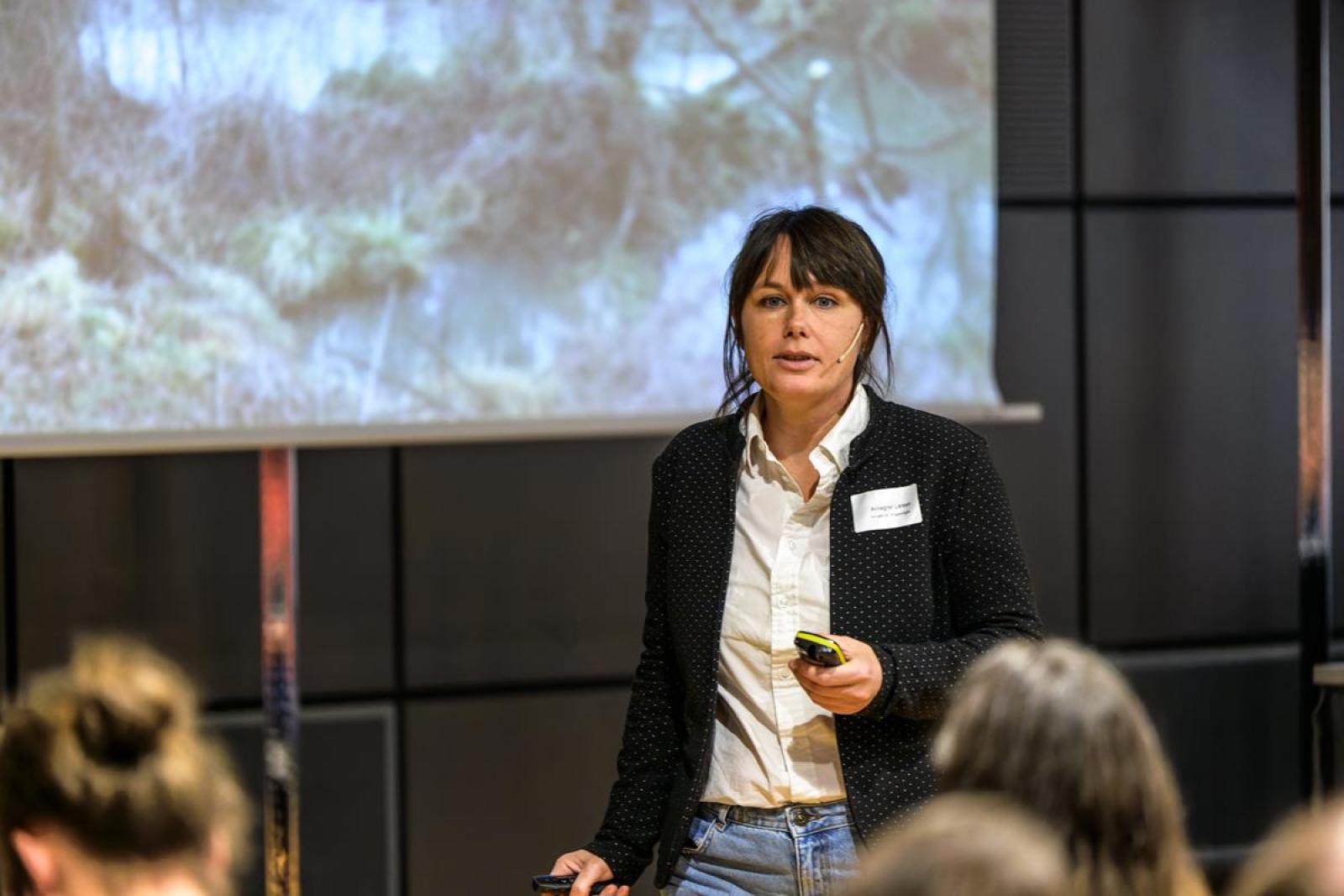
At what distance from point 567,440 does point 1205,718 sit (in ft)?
5.96

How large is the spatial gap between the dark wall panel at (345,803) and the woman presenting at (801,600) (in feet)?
5.30

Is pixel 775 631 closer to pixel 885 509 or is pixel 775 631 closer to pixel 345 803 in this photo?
pixel 885 509

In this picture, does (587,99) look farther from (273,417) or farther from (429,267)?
(273,417)

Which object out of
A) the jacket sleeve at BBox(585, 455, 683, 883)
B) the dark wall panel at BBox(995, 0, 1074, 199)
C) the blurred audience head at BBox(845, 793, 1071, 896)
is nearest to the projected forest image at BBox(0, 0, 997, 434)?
the dark wall panel at BBox(995, 0, 1074, 199)

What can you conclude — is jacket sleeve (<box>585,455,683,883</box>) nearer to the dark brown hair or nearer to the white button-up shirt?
the white button-up shirt

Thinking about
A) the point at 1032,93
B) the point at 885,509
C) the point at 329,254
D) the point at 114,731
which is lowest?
the point at 114,731

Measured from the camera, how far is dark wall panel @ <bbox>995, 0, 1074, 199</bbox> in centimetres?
385

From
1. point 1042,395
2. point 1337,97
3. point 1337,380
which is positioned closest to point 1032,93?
point 1042,395

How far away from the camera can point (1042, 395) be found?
3961 millimetres

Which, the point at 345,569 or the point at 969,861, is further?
the point at 345,569

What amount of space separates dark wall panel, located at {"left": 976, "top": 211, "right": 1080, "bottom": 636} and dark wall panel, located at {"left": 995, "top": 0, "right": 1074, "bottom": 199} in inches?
4.1

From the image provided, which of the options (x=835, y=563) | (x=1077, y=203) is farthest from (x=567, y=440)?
(x=835, y=563)

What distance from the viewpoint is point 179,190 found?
3.29 meters

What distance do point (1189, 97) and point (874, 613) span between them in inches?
102
